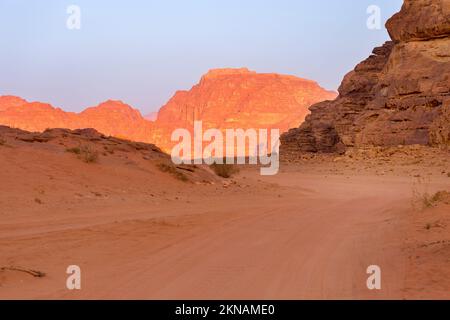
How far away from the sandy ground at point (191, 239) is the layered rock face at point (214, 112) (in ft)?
358

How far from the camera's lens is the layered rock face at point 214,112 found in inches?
5842

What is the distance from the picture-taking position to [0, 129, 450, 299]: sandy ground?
5.15 m

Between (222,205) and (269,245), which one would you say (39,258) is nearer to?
(269,245)

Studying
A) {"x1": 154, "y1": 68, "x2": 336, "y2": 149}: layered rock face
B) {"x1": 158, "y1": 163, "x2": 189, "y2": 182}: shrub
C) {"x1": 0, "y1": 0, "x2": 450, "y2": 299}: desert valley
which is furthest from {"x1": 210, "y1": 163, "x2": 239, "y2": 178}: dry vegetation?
{"x1": 154, "y1": 68, "x2": 336, "y2": 149}: layered rock face

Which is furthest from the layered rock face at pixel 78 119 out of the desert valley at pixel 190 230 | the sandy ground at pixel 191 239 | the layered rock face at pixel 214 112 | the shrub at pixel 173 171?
the sandy ground at pixel 191 239

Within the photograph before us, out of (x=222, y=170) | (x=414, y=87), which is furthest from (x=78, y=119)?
(x=222, y=170)

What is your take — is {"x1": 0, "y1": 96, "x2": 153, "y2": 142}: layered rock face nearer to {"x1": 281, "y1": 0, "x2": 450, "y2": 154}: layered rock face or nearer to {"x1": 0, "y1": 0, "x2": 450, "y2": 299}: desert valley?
{"x1": 281, "y1": 0, "x2": 450, "y2": 154}: layered rock face

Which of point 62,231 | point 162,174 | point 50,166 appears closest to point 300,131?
point 162,174

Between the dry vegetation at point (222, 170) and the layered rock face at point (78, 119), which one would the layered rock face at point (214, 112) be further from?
the dry vegetation at point (222, 170)

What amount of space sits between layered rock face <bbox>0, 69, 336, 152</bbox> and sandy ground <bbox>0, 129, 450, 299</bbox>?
109013mm

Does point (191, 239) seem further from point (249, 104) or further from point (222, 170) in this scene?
point (249, 104)

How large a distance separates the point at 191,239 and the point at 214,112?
169518 millimetres
